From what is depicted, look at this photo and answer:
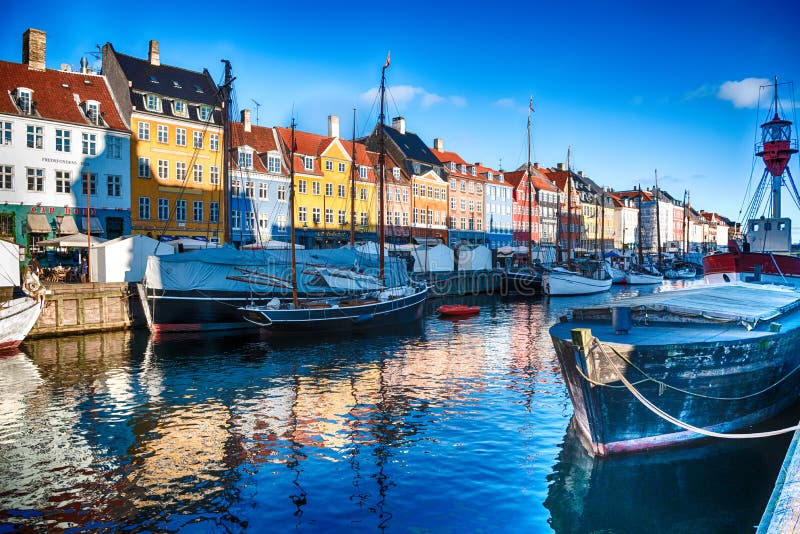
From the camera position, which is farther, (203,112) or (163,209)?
(203,112)

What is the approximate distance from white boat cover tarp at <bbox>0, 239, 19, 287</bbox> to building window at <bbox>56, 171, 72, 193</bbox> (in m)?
13.4

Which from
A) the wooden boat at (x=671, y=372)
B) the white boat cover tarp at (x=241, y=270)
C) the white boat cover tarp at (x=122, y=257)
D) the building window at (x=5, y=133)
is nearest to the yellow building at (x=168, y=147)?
the building window at (x=5, y=133)

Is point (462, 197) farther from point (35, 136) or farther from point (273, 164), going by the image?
point (35, 136)

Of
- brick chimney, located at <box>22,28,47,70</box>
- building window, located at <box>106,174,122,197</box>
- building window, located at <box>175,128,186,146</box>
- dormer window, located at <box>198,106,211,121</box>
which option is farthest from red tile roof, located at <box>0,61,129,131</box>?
dormer window, located at <box>198,106,211,121</box>

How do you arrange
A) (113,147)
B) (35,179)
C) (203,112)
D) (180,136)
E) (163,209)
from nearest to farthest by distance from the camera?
1. (35,179)
2. (113,147)
3. (163,209)
4. (180,136)
5. (203,112)

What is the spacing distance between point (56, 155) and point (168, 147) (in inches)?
357

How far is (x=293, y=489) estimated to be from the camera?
1148 centimetres

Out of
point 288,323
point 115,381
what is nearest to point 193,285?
point 288,323

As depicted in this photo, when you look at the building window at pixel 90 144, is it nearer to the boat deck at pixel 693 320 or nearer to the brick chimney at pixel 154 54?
the brick chimney at pixel 154 54

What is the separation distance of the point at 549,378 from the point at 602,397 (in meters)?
9.96

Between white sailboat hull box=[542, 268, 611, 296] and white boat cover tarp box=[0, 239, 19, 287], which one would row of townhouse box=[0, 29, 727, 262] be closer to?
white boat cover tarp box=[0, 239, 19, 287]

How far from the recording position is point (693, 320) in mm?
14703

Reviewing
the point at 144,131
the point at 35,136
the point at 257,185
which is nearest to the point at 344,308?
the point at 144,131

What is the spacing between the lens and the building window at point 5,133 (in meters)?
41.7
